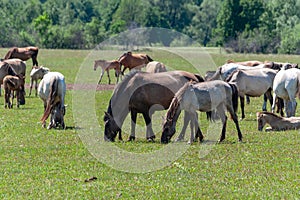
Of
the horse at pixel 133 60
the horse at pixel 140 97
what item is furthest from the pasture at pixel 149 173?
the horse at pixel 133 60

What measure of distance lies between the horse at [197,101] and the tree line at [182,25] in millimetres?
45959

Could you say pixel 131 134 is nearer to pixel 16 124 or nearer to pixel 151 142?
pixel 151 142

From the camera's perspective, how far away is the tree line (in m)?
85.0

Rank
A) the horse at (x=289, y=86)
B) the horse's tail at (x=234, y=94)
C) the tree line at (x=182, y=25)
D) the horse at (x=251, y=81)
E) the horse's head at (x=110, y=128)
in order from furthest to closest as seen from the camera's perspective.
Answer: the tree line at (x=182, y=25) → the horse at (x=251, y=81) → the horse at (x=289, y=86) → the horse's head at (x=110, y=128) → the horse's tail at (x=234, y=94)

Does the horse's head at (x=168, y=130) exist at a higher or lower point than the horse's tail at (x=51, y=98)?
lower

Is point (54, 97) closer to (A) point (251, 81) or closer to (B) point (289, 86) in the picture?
(B) point (289, 86)

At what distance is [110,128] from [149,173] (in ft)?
12.8

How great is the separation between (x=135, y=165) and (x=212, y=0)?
138m

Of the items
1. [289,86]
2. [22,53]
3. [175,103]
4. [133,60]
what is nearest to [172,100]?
[175,103]

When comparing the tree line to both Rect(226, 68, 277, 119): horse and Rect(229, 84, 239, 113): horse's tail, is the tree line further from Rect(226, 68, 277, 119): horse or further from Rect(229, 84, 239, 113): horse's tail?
Rect(229, 84, 239, 113): horse's tail

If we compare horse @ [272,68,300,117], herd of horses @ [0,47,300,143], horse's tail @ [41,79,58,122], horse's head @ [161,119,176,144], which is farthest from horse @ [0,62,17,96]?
horse's head @ [161,119,176,144]

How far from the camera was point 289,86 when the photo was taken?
20.2 metres

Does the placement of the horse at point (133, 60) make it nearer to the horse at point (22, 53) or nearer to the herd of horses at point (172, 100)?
the horse at point (22, 53)

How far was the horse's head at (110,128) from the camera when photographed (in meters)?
16.6
